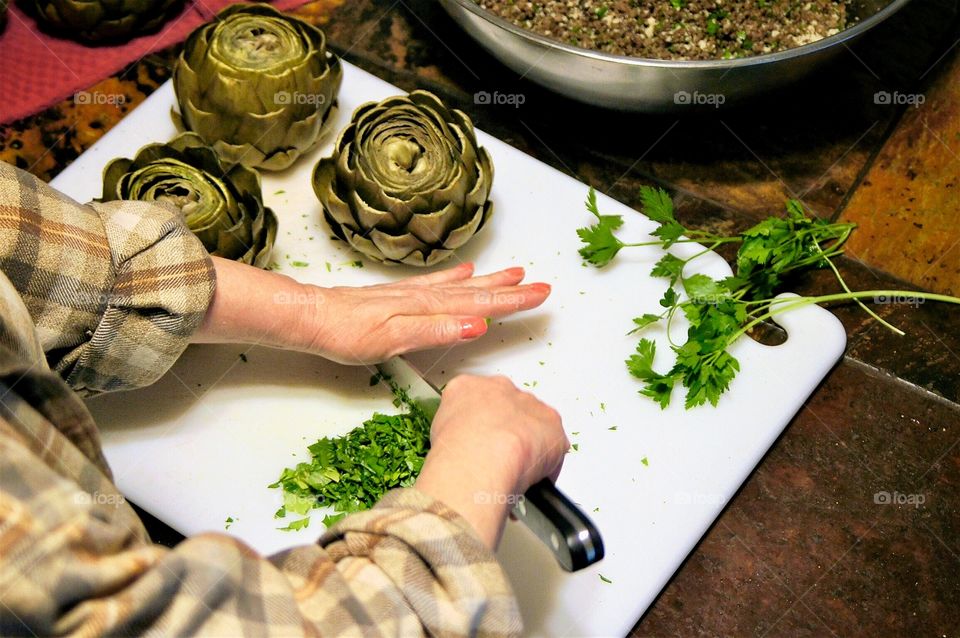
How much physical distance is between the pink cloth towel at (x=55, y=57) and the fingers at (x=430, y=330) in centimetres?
82

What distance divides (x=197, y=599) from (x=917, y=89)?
146 cm

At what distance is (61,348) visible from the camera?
116cm

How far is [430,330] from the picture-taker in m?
1.29

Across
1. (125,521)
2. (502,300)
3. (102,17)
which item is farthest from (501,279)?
(102,17)

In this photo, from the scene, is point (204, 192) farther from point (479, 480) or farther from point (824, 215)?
point (824, 215)

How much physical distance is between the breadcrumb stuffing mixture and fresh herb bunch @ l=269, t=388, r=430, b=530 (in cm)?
71

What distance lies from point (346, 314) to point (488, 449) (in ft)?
1.05

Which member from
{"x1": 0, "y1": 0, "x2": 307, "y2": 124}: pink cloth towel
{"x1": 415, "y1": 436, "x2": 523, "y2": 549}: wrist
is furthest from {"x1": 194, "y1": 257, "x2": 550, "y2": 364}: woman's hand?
{"x1": 0, "y1": 0, "x2": 307, "y2": 124}: pink cloth towel

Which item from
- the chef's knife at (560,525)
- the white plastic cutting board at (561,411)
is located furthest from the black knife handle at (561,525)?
the white plastic cutting board at (561,411)

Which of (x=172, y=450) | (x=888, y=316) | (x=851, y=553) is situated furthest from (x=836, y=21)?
(x=172, y=450)

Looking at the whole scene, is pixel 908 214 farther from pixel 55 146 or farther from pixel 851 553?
pixel 55 146

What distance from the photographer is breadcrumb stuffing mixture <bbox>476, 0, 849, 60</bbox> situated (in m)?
1.60

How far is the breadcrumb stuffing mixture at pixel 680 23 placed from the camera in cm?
160

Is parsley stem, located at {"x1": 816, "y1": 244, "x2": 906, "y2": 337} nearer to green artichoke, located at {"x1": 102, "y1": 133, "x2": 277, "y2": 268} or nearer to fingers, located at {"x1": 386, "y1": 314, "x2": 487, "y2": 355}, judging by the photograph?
fingers, located at {"x1": 386, "y1": 314, "x2": 487, "y2": 355}
